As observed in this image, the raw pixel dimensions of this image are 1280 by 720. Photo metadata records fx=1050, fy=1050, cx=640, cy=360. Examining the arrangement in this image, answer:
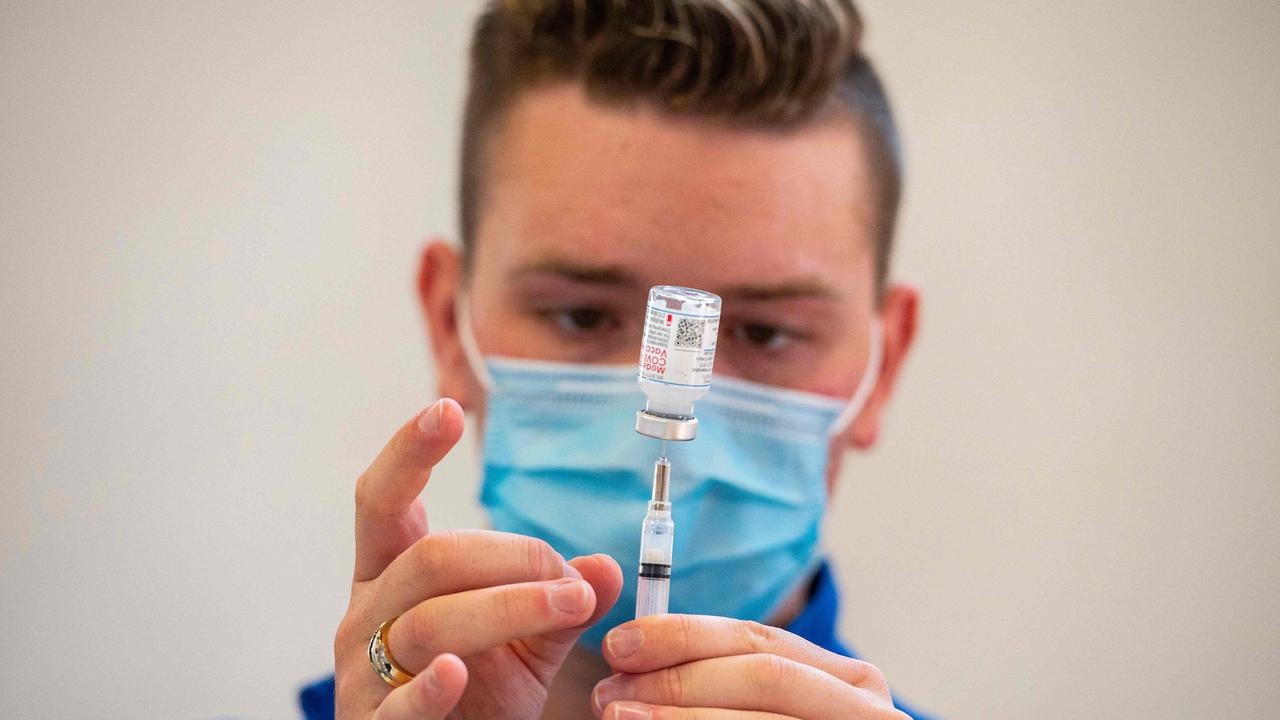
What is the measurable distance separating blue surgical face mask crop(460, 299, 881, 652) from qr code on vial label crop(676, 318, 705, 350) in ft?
1.54

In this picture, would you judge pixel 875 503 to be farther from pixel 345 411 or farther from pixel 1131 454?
pixel 345 411

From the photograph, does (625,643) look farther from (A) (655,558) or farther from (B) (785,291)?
(B) (785,291)

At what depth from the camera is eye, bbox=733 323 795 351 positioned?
1.62 meters

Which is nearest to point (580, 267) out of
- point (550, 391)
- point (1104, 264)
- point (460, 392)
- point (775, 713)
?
point (550, 391)

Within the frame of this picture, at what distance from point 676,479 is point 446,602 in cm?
49

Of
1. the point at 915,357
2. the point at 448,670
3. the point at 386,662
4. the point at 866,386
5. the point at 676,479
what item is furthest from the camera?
the point at 915,357

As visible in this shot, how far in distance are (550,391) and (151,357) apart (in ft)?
2.77

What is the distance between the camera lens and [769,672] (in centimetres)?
96

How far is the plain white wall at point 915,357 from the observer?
1.89m

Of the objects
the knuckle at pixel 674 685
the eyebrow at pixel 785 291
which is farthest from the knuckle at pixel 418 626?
the eyebrow at pixel 785 291

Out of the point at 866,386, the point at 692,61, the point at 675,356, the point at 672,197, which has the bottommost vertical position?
the point at 866,386

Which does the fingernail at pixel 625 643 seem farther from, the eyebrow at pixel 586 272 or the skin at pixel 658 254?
the eyebrow at pixel 586 272

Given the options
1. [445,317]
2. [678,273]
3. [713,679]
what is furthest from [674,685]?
[445,317]

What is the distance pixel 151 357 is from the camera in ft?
6.22
